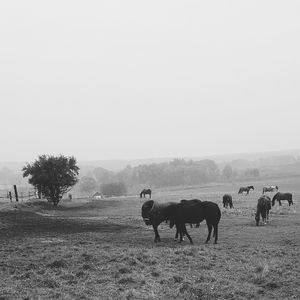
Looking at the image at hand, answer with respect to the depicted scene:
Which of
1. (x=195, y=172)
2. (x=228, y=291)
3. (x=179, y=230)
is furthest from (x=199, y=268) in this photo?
(x=195, y=172)

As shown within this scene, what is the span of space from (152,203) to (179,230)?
3006 mm

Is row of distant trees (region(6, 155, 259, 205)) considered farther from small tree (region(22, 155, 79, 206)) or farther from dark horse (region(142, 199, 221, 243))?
dark horse (region(142, 199, 221, 243))

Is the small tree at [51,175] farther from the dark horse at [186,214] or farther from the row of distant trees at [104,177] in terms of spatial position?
the dark horse at [186,214]

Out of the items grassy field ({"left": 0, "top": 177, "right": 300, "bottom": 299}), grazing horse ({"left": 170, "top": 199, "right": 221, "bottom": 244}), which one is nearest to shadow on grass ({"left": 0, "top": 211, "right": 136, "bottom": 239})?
grassy field ({"left": 0, "top": 177, "right": 300, "bottom": 299})

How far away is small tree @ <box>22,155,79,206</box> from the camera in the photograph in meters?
53.7

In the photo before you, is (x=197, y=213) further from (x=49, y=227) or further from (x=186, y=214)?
(x=49, y=227)

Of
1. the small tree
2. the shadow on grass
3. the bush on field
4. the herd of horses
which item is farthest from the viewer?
the bush on field

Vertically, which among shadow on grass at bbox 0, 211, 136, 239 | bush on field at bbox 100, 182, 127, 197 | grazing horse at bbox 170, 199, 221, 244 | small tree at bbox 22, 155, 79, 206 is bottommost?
A: bush on field at bbox 100, 182, 127, 197

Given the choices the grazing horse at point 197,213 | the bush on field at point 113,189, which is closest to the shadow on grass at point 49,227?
the grazing horse at point 197,213

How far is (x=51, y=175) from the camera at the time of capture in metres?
54.1

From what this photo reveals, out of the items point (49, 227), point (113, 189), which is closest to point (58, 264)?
point (49, 227)

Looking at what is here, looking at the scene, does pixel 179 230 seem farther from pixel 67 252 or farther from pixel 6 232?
pixel 6 232

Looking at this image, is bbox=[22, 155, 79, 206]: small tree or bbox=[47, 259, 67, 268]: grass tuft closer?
bbox=[47, 259, 67, 268]: grass tuft

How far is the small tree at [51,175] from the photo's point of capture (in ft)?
176
